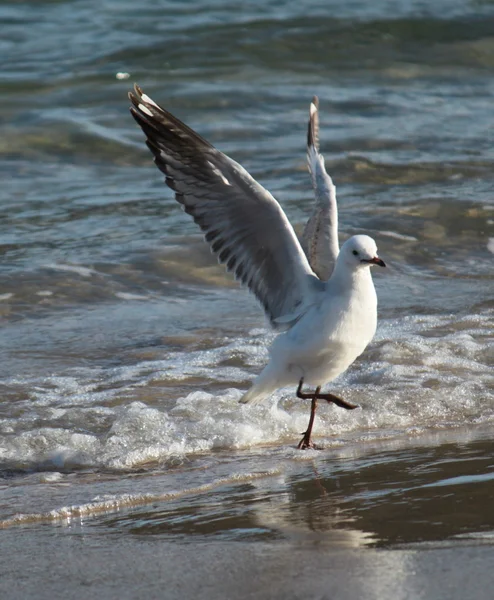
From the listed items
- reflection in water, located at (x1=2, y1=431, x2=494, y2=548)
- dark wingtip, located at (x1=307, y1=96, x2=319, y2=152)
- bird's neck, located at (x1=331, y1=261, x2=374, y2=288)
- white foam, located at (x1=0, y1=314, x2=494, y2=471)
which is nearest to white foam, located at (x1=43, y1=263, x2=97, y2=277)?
white foam, located at (x1=0, y1=314, x2=494, y2=471)

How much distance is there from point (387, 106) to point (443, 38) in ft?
9.09

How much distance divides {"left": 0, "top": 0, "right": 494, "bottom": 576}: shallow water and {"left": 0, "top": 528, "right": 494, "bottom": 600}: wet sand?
0.46 feet

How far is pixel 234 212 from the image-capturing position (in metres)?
5.20

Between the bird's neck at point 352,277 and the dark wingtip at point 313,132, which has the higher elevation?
the dark wingtip at point 313,132

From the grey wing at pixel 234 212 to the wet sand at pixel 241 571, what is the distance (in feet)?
6.16

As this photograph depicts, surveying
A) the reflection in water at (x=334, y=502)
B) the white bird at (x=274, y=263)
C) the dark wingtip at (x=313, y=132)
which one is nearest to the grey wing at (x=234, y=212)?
the white bird at (x=274, y=263)

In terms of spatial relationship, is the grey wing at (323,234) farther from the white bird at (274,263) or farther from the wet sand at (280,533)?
the wet sand at (280,533)

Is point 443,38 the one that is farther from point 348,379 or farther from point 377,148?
point 348,379

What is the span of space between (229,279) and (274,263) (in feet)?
8.45

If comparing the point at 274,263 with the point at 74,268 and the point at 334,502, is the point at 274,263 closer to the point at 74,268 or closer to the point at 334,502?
the point at 334,502

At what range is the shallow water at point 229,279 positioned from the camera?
13.8ft

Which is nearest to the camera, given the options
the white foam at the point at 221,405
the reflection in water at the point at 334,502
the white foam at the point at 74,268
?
the reflection in water at the point at 334,502

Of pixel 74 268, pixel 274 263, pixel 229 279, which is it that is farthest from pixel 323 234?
pixel 74 268

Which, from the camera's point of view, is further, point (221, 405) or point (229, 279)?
point (229, 279)
